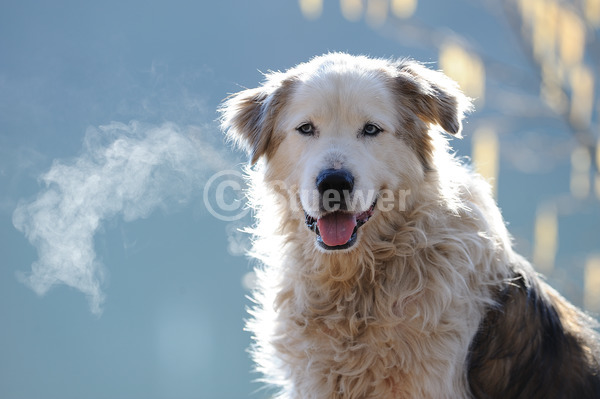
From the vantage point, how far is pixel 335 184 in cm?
249

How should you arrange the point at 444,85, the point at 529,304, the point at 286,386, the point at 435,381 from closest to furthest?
1. the point at 435,381
2. the point at 529,304
3. the point at 286,386
4. the point at 444,85

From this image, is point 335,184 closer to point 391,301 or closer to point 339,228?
point 339,228

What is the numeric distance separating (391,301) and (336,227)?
405 millimetres

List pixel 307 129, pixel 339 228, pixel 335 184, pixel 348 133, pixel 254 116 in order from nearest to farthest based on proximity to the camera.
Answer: pixel 335 184
pixel 339 228
pixel 348 133
pixel 307 129
pixel 254 116

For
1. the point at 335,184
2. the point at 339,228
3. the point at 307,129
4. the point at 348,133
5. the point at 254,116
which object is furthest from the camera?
the point at 254,116

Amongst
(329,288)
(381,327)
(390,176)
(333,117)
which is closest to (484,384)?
(381,327)

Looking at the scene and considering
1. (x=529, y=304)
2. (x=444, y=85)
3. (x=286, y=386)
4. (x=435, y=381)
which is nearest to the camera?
(x=435, y=381)

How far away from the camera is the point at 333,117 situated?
276 centimetres

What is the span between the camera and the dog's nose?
2.49m

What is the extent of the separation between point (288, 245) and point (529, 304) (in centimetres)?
115

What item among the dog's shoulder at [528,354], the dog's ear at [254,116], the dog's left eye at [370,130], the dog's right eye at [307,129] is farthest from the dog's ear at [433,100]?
the dog's shoulder at [528,354]

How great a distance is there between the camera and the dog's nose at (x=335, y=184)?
249 cm

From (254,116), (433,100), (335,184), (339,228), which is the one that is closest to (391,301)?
(339,228)

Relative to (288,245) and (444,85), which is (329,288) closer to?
(288,245)
